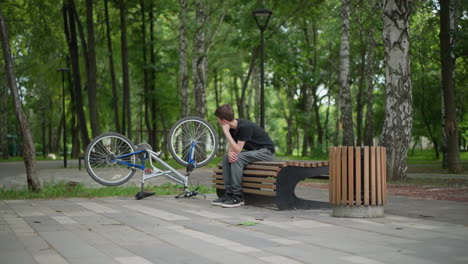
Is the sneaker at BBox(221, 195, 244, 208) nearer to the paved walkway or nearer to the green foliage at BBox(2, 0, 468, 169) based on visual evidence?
the paved walkway

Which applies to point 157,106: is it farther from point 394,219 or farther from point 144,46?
point 394,219

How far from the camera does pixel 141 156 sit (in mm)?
10805

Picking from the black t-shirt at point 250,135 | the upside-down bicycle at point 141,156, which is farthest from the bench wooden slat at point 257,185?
the upside-down bicycle at point 141,156

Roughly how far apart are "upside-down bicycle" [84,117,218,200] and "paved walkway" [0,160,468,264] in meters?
1.35

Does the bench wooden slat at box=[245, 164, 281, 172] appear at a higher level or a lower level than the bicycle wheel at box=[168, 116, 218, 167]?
lower

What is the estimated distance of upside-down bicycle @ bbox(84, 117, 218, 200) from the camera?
35.2 feet

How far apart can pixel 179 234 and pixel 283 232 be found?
1.10 metres

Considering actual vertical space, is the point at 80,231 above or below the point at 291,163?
below

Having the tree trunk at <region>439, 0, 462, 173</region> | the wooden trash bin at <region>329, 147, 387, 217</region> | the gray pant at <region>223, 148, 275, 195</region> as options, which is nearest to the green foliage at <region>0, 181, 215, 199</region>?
the gray pant at <region>223, 148, 275, 195</region>

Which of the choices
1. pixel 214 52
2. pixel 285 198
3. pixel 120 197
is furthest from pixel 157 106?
pixel 285 198

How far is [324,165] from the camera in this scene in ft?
28.8

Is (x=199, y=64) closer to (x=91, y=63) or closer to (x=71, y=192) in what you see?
(x=91, y=63)

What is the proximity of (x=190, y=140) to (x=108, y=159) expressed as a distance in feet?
4.80

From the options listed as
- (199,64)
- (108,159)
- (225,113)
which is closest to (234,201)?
(225,113)
